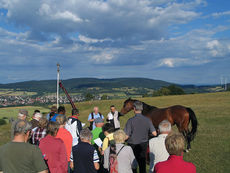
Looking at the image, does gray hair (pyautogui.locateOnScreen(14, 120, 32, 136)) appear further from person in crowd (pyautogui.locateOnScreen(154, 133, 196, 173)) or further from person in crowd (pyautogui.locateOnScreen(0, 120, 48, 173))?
person in crowd (pyautogui.locateOnScreen(154, 133, 196, 173))

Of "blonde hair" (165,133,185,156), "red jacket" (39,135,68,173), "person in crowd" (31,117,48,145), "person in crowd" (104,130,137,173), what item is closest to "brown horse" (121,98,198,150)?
"person in crowd" (31,117,48,145)

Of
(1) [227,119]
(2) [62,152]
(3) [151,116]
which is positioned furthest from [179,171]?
(1) [227,119]

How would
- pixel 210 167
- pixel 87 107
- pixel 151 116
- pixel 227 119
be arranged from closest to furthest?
pixel 210 167 → pixel 151 116 → pixel 227 119 → pixel 87 107

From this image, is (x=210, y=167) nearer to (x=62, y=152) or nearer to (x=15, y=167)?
(x=62, y=152)

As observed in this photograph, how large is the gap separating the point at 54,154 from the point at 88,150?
2.44 feet

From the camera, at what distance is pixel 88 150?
14.4ft

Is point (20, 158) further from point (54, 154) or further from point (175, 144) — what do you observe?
point (175, 144)

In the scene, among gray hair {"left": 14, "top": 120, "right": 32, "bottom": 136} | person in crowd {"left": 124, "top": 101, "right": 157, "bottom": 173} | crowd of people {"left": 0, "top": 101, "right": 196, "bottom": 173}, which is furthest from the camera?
person in crowd {"left": 124, "top": 101, "right": 157, "bottom": 173}

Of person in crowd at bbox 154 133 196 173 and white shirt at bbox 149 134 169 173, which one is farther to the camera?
white shirt at bbox 149 134 169 173

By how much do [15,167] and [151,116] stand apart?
24.7ft

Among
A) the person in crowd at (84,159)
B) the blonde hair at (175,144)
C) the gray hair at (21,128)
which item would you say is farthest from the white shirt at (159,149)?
the gray hair at (21,128)

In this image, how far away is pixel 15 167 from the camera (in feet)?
11.1

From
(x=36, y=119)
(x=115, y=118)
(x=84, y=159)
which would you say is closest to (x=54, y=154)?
(x=84, y=159)

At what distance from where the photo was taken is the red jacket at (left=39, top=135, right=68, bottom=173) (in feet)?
15.1
